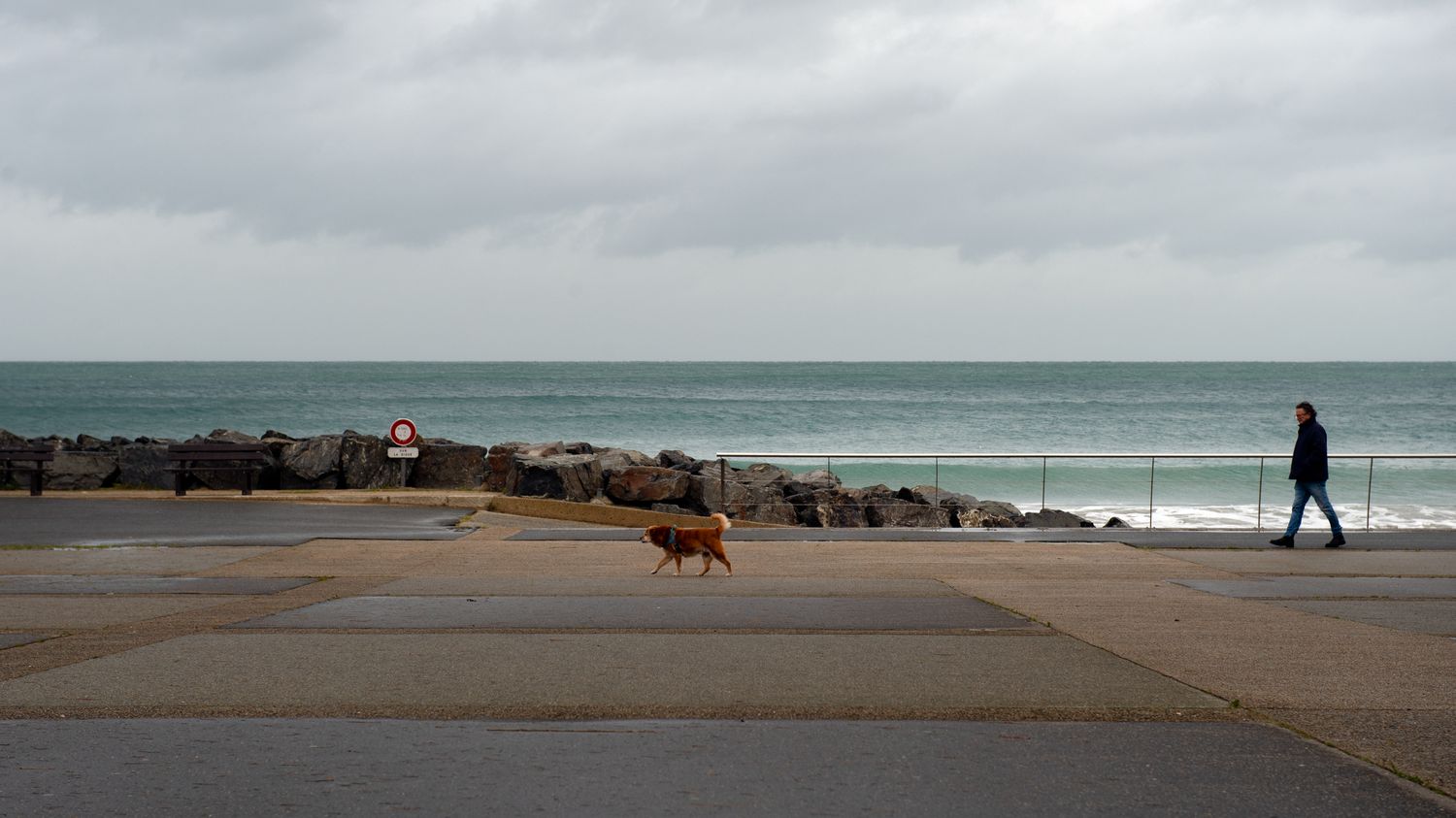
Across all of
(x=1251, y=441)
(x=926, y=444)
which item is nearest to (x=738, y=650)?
(x=926, y=444)

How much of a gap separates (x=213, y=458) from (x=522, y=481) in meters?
5.07

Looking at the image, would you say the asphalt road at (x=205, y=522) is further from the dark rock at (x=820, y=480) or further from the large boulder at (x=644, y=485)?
the dark rock at (x=820, y=480)

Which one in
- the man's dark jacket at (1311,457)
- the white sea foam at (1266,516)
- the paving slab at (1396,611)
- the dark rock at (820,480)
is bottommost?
the white sea foam at (1266,516)

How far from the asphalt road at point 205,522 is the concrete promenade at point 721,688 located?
1968mm

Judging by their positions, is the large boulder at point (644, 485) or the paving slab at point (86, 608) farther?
the large boulder at point (644, 485)

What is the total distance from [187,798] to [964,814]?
297 cm

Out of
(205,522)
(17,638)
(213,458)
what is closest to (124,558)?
(205,522)

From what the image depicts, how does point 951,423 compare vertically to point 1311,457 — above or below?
below

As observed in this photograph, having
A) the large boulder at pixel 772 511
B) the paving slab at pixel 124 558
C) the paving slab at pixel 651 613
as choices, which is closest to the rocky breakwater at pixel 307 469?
the large boulder at pixel 772 511

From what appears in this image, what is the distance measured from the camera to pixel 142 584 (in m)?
11.0

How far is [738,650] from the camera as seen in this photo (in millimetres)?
7867

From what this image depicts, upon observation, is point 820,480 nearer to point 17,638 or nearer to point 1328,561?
point 1328,561

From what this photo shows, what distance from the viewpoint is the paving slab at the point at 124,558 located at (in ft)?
39.4

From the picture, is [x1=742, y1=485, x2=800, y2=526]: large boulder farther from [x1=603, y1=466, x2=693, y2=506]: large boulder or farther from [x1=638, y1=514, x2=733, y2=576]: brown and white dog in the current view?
[x1=638, y1=514, x2=733, y2=576]: brown and white dog
